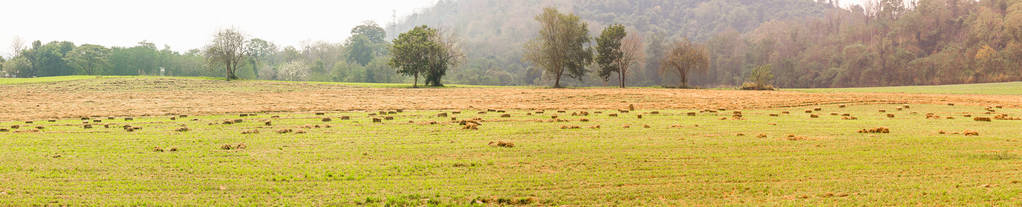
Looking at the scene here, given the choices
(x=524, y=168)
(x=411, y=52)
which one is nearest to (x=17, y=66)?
(x=411, y=52)

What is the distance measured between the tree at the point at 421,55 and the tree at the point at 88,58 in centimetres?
5612

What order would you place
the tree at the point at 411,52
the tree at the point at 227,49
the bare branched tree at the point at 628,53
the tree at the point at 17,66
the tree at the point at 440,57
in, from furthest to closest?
the tree at the point at 17,66, the bare branched tree at the point at 628,53, the tree at the point at 227,49, the tree at the point at 440,57, the tree at the point at 411,52

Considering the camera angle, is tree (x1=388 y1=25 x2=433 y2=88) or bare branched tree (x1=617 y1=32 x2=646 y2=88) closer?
tree (x1=388 y1=25 x2=433 y2=88)

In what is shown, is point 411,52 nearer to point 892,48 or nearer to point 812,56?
point 812,56

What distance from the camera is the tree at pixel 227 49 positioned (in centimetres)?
7344

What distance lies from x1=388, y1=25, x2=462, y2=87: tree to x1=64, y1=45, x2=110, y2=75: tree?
56.1m

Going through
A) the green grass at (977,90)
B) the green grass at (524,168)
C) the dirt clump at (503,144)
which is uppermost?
the green grass at (977,90)

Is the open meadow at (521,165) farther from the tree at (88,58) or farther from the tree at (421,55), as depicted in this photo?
the tree at (88,58)

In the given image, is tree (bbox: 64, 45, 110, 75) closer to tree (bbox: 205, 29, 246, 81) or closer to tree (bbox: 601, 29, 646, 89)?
tree (bbox: 205, 29, 246, 81)

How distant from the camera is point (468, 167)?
11.9 meters

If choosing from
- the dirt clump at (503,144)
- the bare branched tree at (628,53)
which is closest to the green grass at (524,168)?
the dirt clump at (503,144)

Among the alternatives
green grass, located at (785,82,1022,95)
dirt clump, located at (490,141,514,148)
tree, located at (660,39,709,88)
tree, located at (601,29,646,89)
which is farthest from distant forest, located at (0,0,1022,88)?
dirt clump, located at (490,141,514,148)

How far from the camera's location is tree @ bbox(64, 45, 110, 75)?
88875 mm

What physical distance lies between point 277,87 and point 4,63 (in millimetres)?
61053
